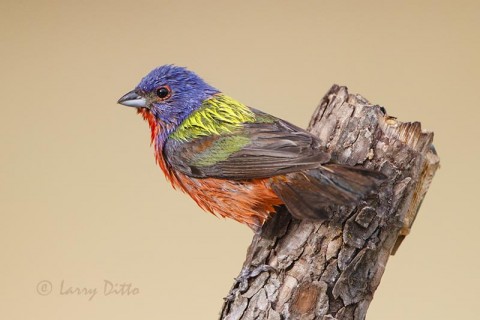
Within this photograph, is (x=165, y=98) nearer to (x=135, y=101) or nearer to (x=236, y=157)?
(x=135, y=101)

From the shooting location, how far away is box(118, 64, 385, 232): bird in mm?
2658

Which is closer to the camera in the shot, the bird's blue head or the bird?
the bird

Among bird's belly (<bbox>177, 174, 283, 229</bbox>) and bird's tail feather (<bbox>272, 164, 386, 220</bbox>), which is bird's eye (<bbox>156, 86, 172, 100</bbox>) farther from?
bird's tail feather (<bbox>272, 164, 386, 220</bbox>)

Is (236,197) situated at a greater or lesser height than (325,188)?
lesser

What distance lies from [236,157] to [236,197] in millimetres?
190

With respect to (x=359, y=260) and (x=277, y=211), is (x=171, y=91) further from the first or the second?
(x=359, y=260)

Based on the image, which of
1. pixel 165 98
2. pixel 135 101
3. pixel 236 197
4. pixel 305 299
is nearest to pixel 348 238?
pixel 305 299

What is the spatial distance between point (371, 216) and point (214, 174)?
726 millimetres

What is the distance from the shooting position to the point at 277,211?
3072 millimetres

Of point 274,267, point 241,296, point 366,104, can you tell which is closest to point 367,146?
point 366,104

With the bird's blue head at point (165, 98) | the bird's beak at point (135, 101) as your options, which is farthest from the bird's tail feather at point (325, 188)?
the bird's beak at point (135, 101)

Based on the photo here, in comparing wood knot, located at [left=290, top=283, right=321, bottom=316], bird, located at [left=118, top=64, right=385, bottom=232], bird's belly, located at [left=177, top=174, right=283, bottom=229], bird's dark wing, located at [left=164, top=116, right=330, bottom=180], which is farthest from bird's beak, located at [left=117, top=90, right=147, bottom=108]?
wood knot, located at [left=290, top=283, right=321, bottom=316]

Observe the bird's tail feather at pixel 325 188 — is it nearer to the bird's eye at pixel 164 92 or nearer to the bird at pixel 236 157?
the bird at pixel 236 157

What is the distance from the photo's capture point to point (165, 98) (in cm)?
331
